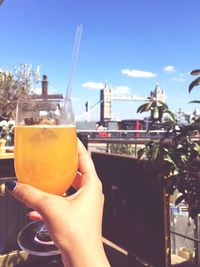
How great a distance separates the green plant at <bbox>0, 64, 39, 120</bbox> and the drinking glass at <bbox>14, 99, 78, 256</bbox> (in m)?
4.05

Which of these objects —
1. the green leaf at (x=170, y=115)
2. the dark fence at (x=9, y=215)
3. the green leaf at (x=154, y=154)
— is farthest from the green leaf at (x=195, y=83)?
the dark fence at (x=9, y=215)

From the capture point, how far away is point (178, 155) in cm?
186

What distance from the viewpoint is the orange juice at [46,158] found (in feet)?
2.63

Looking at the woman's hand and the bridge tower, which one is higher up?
the bridge tower

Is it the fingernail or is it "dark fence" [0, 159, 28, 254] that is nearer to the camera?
the fingernail

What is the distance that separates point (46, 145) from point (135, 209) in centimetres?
186

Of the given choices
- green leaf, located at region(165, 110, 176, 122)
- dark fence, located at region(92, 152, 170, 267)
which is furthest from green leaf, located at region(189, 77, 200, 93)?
dark fence, located at region(92, 152, 170, 267)

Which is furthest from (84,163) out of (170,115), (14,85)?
(14,85)

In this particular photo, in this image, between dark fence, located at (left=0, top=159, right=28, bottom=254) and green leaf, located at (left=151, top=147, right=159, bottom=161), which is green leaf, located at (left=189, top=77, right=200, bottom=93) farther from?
dark fence, located at (left=0, top=159, right=28, bottom=254)

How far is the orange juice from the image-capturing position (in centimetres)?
80

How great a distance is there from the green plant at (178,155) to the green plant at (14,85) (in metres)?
3.28

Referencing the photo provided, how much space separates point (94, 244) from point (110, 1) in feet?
35.1

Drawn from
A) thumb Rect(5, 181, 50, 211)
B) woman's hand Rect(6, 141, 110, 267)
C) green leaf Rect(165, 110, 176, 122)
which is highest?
green leaf Rect(165, 110, 176, 122)

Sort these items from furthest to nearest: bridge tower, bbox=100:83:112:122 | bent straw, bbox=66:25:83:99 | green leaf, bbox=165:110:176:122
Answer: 1. bridge tower, bbox=100:83:112:122
2. green leaf, bbox=165:110:176:122
3. bent straw, bbox=66:25:83:99
